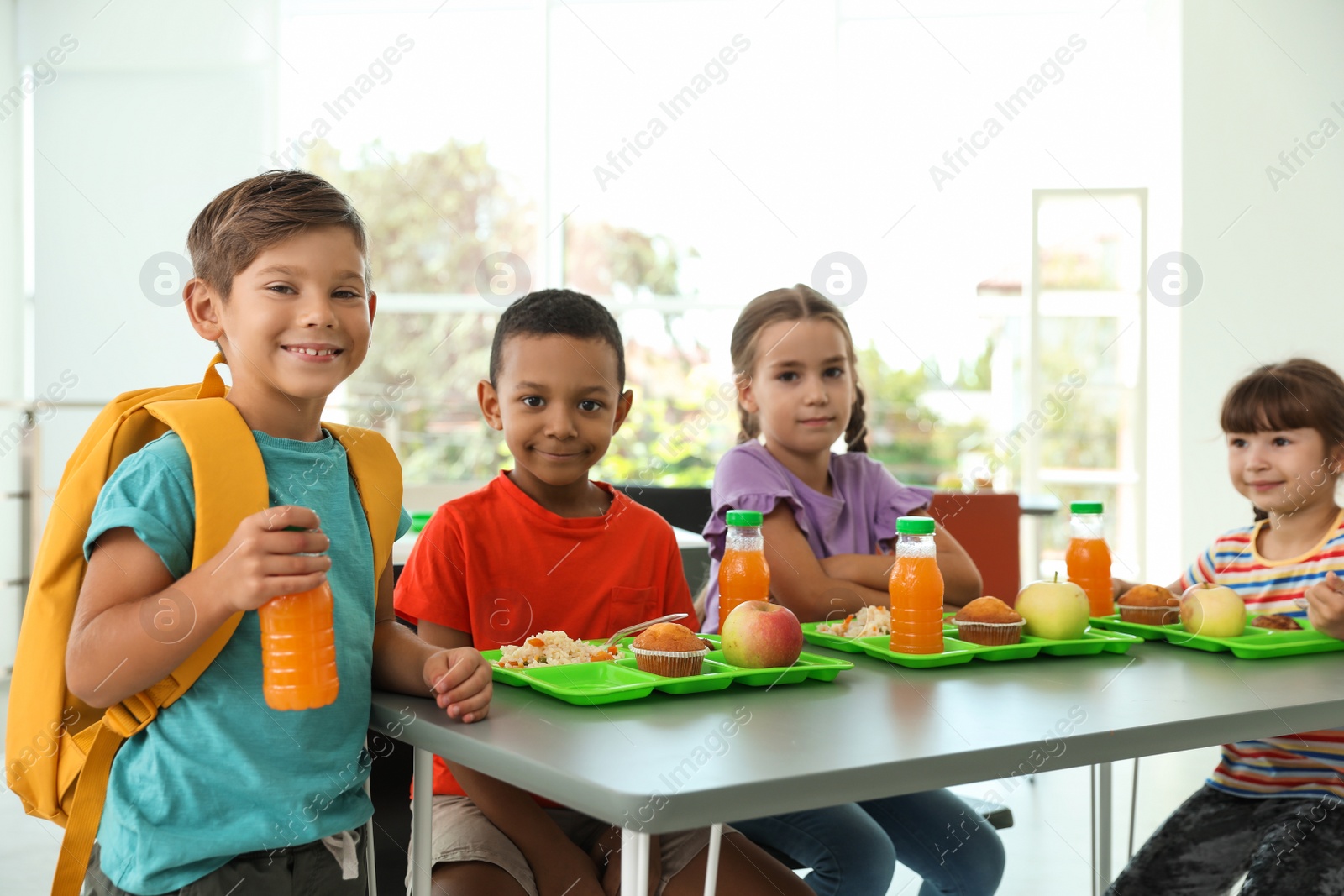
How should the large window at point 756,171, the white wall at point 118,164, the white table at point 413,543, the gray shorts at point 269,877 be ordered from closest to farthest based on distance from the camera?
the gray shorts at point 269,877
the white table at point 413,543
the white wall at point 118,164
the large window at point 756,171

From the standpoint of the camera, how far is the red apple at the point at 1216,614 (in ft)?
5.02

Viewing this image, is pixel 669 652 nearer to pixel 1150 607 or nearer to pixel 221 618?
pixel 221 618

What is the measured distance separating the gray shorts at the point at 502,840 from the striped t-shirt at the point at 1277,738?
87cm

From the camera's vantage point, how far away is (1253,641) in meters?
1.50

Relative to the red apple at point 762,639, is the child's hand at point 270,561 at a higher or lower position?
higher

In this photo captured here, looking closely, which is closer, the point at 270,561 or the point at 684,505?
the point at 270,561

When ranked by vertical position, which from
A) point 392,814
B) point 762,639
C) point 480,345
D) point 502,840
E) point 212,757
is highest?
point 480,345

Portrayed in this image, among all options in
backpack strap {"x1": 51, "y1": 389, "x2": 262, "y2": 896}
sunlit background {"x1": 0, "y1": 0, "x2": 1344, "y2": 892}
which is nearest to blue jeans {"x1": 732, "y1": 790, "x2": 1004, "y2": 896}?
backpack strap {"x1": 51, "y1": 389, "x2": 262, "y2": 896}

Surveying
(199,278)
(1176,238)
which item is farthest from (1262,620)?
(1176,238)

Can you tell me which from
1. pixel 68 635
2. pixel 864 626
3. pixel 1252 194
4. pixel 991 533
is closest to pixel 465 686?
pixel 68 635

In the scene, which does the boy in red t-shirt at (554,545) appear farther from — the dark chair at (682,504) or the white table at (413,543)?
the dark chair at (682,504)

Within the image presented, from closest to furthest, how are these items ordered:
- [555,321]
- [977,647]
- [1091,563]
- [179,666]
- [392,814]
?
1. [179,666]
2. [977,647]
3. [555,321]
4. [1091,563]
5. [392,814]

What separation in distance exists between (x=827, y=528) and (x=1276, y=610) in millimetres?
731

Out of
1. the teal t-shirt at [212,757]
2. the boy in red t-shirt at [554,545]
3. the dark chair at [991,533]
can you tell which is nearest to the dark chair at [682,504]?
the dark chair at [991,533]
